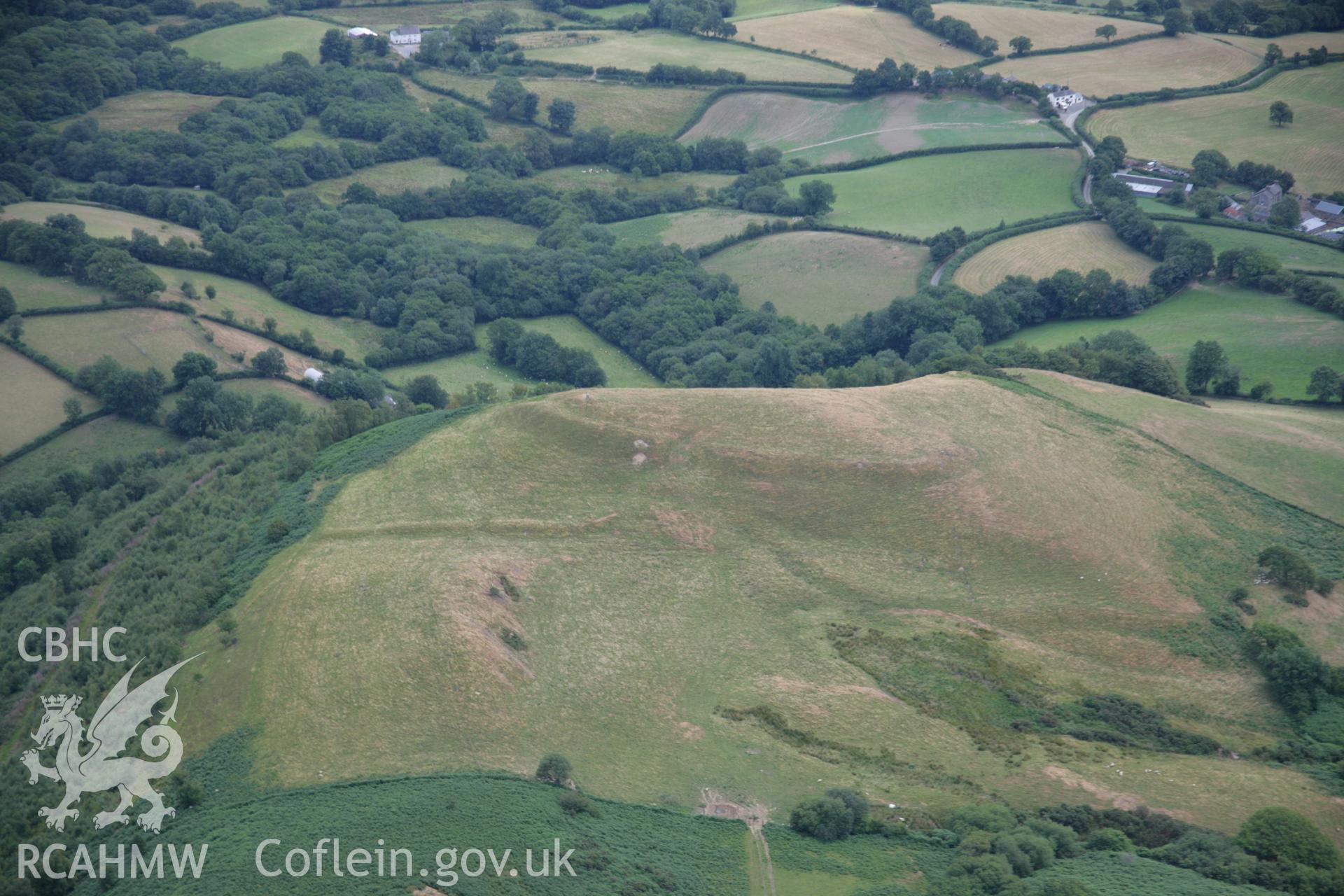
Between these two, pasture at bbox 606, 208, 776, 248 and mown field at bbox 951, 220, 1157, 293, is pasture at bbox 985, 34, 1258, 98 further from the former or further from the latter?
pasture at bbox 606, 208, 776, 248

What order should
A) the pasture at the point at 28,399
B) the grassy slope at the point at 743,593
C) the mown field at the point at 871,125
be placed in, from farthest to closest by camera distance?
the mown field at the point at 871,125 → the pasture at the point at 28,399 → the grassy slope at the point at 743,593

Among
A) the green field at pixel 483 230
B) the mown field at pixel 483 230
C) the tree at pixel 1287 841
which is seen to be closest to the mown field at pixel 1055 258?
the green field at pixel 483 230

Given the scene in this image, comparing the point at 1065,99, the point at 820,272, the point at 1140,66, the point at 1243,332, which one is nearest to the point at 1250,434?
the point at 1243,332

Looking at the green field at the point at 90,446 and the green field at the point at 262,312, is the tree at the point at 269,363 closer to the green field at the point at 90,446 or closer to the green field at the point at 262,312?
the green field at the point at 262,312

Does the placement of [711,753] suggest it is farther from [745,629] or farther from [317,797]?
[317,797]

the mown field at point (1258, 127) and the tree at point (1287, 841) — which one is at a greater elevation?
the mown field at point (1258, 127)

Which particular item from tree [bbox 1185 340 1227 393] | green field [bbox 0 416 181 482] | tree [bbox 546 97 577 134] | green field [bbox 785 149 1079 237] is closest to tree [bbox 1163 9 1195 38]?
green field [bbox 785 149 1079 237]

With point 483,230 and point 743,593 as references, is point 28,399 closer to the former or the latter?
point 483,230
